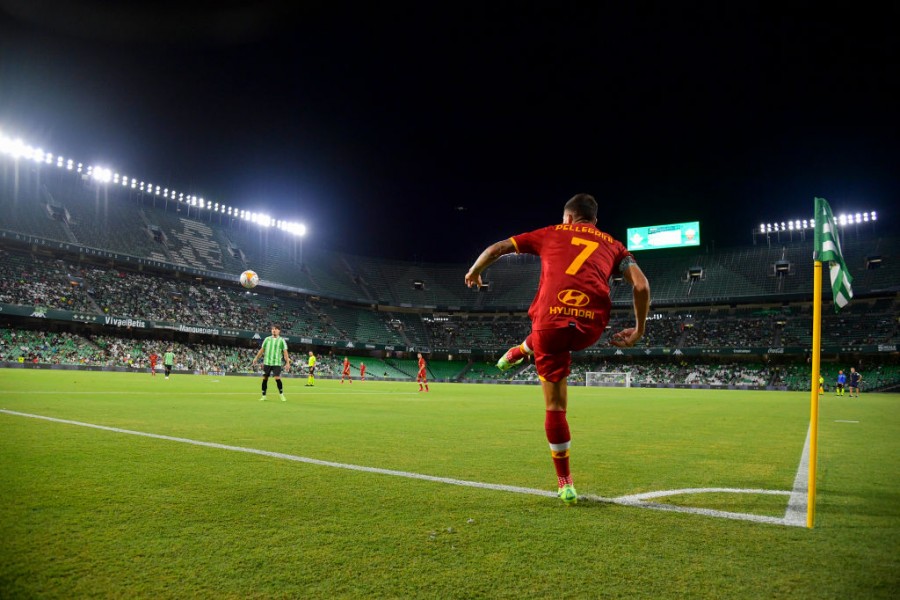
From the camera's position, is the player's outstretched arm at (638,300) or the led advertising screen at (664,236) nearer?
the player's outstretched arm at (638,300)

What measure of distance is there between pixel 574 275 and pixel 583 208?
690 millimetres

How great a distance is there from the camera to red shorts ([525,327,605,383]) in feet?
14.7

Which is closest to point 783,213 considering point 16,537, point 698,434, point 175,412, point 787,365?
point 787,365

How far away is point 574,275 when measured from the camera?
4566 mm

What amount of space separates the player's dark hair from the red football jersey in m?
0.11

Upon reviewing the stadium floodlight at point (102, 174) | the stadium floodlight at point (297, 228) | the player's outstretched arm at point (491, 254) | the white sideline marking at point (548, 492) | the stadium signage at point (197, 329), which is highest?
the stadium floodlight at point (102, 174)

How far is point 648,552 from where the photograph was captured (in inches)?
119

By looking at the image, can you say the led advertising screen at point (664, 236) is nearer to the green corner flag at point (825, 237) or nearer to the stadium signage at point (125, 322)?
the stadium signage at point (125, 322)

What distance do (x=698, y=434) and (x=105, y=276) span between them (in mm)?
58630

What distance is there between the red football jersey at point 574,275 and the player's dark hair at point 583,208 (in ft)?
0.35

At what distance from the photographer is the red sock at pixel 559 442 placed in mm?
4355

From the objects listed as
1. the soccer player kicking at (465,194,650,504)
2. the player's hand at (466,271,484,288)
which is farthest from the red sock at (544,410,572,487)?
the player's hand at (466,271,484,288)

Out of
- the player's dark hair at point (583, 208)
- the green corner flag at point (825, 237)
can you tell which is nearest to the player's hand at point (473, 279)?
the player's dark hair at point (583, 208)

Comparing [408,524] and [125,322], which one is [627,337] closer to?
[408,524]
